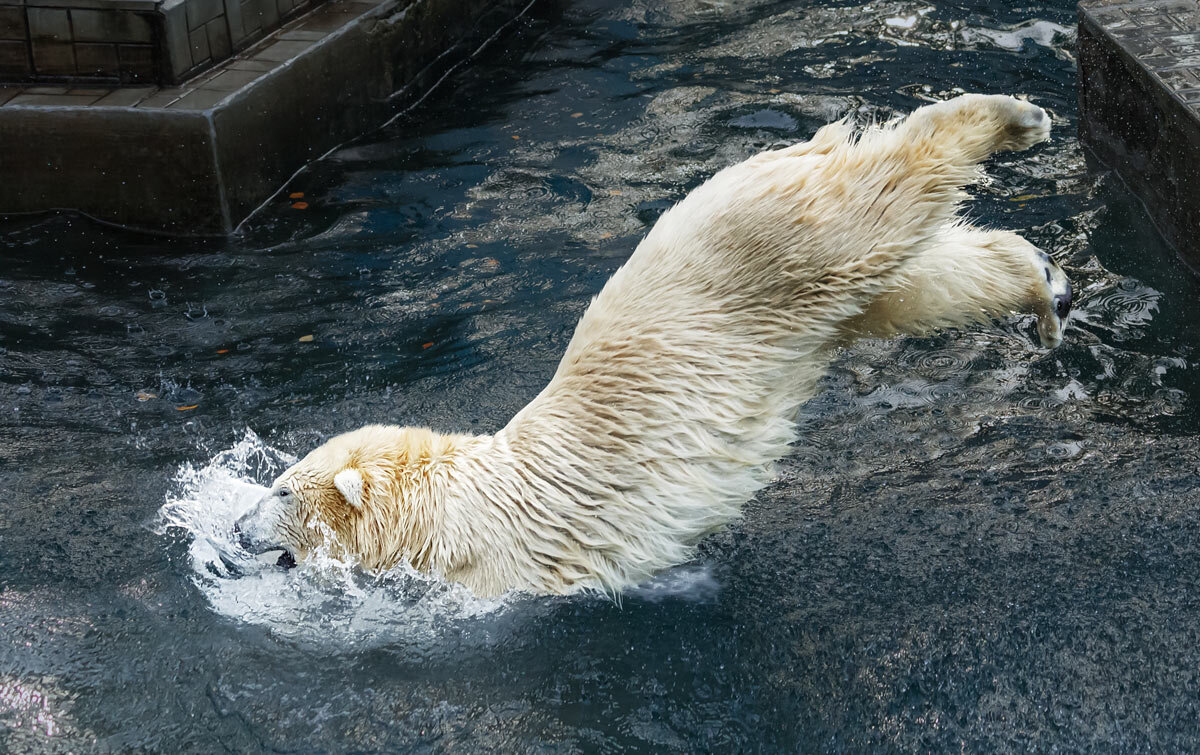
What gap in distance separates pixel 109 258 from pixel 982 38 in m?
6.18

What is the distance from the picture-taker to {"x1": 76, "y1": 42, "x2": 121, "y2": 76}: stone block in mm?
6648

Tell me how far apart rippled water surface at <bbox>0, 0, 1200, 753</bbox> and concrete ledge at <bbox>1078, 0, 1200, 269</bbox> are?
204 mm

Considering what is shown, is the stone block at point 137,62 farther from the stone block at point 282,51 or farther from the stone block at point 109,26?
the stone block at point 282,51

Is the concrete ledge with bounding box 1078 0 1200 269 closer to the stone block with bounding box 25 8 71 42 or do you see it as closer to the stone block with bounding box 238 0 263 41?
the stone block with bounding box 238 0 263 41

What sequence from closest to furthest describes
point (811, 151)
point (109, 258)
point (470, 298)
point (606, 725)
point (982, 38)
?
point (606, 725), point (811, 151), point (470, 298), point (109, 258), point (982, 38)

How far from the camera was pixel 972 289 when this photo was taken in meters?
4.28

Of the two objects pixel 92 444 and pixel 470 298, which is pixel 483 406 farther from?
pixel 92 444

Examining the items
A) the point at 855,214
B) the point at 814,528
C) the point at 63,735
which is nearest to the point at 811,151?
the point at 855,214

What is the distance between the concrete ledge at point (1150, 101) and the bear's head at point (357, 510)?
150 inches

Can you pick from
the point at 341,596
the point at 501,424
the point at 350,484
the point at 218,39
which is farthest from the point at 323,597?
the point at 218,39

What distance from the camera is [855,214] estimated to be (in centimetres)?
377

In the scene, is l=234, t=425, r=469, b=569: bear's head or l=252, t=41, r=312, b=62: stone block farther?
l=252, t=41, r=312, b=62: stone block

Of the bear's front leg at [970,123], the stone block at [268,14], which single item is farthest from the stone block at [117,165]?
the bear's front leg at [970,123]

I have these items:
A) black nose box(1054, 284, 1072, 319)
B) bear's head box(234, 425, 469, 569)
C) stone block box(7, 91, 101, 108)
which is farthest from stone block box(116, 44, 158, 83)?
black nose box(1054, 284, 1072, 319)
